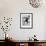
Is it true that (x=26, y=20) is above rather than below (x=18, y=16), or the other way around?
below

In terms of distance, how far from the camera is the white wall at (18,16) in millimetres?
5220

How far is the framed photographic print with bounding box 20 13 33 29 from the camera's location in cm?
526

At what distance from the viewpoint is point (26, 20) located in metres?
5.28

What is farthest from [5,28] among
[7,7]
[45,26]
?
[45,26]

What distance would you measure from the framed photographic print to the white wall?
4.6 inches

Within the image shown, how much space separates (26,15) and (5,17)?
821 mm

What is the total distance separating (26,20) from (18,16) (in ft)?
1.15

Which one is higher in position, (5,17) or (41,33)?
(5,17)

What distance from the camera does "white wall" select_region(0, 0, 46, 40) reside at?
522cm

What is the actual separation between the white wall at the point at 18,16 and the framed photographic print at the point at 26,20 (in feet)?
0.38

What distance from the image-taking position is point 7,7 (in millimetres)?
5254

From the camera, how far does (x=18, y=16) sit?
525cm

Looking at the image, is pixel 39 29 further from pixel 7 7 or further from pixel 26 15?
pixel 7 7

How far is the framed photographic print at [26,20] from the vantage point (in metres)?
5.26
